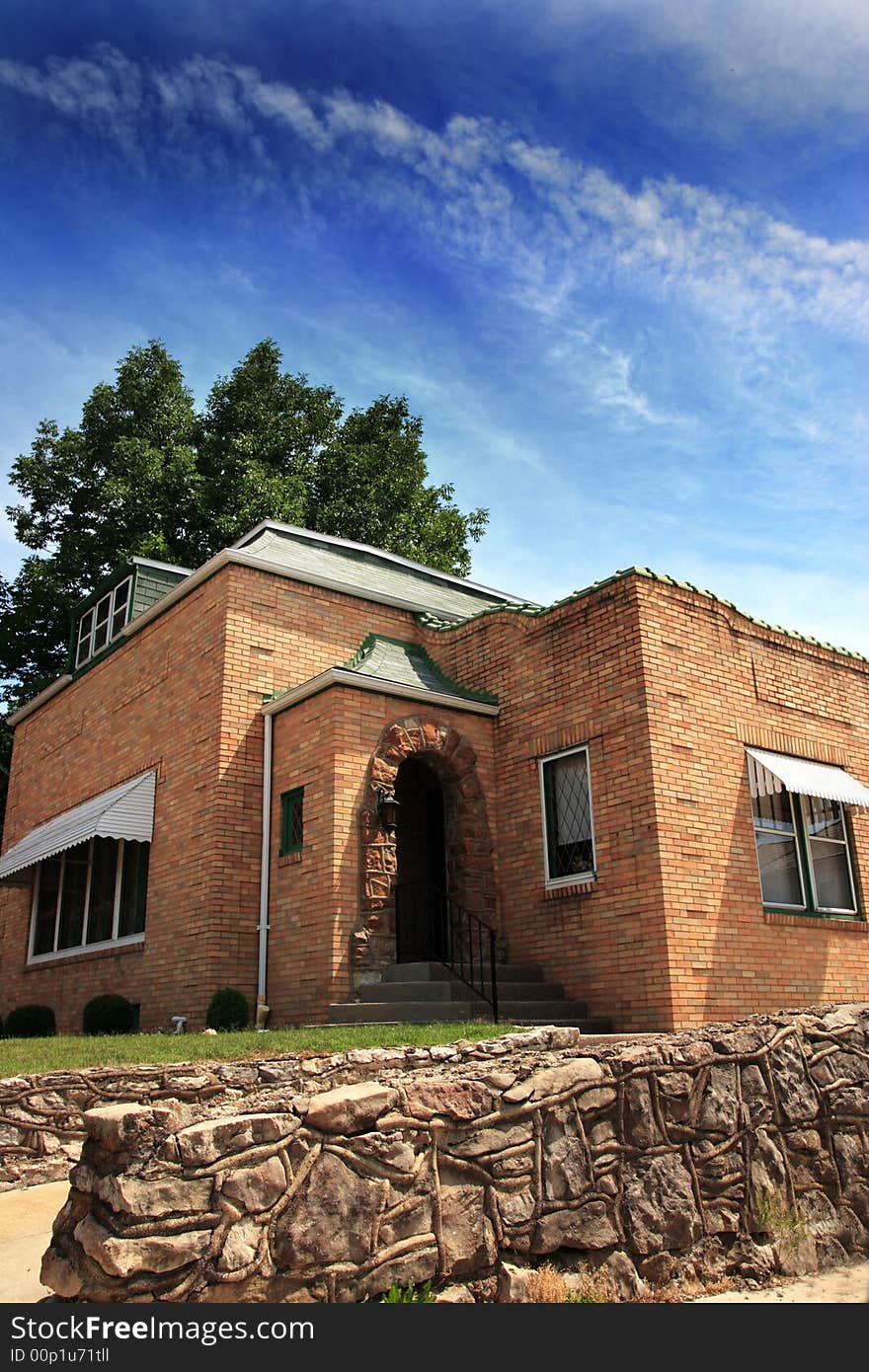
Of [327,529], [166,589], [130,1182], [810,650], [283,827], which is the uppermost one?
[327,529]

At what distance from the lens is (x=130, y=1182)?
3.78 metres

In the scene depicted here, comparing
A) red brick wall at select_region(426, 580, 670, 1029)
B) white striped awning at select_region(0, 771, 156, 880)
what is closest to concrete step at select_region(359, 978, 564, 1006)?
red brick wall at select_region(426, 580, 670, 1029)

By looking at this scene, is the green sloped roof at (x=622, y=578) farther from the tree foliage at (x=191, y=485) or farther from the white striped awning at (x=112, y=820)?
the tree foliage at (x=191, y=485)

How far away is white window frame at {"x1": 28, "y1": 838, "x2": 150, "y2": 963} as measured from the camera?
14508 mm

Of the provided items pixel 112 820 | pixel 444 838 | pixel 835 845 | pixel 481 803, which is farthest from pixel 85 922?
pixel 835 845

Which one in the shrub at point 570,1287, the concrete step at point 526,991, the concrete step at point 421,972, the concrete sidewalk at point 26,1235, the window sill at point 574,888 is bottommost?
the shrub at point 570,1287

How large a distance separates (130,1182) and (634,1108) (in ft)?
8.86

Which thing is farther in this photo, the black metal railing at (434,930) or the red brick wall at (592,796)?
the black metal railing at (434,930)

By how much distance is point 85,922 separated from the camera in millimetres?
15773

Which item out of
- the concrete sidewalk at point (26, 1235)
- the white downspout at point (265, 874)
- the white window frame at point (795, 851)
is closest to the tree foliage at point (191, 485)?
the white downspout at point (265, 874)

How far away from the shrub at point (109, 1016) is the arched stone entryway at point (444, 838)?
12.4ft

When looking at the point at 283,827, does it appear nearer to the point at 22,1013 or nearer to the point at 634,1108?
the point at 22,1013

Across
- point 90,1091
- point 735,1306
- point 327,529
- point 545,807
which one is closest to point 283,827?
point 545,807

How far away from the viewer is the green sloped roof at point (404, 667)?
12953mm
